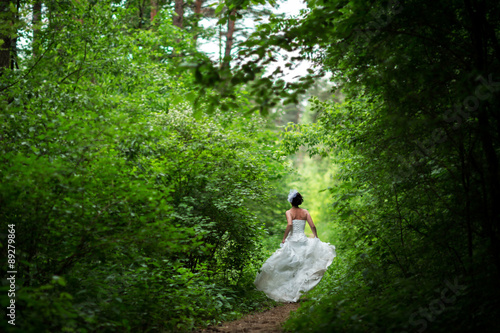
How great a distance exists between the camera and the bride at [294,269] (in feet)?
26.9

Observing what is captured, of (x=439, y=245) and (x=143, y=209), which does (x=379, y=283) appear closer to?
(x=439, y=245)

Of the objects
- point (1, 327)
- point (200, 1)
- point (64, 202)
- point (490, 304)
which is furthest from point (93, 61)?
point (200, 1)

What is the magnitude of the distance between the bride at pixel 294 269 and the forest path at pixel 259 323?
53 cm

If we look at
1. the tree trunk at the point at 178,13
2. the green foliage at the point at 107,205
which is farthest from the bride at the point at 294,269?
the tree trunk at the point at 178,13

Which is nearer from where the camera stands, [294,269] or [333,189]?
[333,189]

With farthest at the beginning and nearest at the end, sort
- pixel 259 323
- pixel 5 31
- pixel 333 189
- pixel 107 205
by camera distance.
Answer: pixel 5 31, pixel 259 323, pixel 333 189, pixel 107 205

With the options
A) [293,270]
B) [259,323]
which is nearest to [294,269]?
[293,270]

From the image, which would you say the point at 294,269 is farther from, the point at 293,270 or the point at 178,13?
the point at 178,13

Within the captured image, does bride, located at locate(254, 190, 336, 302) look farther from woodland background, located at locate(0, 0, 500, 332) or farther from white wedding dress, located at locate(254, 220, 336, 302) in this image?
woodland background, located at locate(0, 0, 500, 332)

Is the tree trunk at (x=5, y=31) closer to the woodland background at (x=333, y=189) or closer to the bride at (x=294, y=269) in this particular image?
the woodland background at (x=333, y=189)

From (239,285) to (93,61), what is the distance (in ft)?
20.0

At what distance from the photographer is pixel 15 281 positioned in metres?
3.89

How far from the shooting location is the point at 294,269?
8.44 meters

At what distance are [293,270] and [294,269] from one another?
0.03 metres
